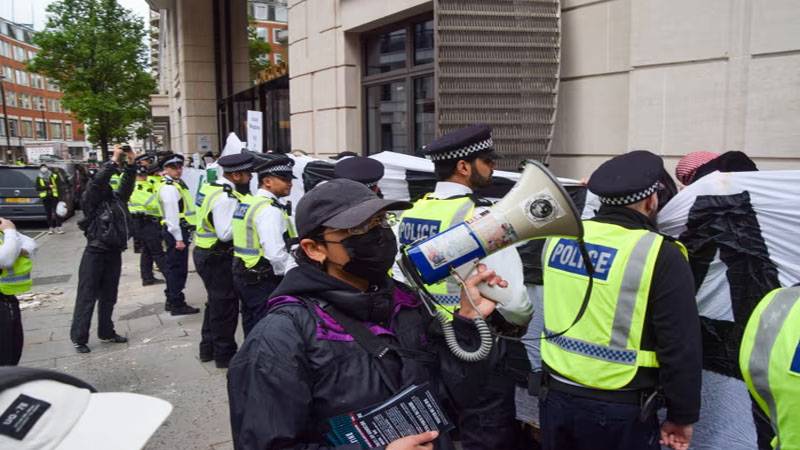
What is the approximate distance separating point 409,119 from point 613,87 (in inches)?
118

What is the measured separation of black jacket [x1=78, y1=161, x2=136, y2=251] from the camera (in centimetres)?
700

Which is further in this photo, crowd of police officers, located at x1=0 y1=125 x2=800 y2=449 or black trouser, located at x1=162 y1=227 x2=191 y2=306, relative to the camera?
black trouser, located at x1=162 y1=227 x2=191 y2=306

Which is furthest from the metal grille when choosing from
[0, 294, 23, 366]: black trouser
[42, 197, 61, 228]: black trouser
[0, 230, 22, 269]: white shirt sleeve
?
[42, 197, 61, 228]: black trouser

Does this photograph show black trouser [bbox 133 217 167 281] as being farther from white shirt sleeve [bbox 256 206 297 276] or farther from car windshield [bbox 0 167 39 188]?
car windshield [bbox 0 167 39 188]

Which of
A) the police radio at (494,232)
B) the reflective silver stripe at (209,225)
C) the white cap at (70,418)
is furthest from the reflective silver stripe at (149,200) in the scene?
the white cap at (70,418)

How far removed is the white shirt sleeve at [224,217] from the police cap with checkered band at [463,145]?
3468 millimetres

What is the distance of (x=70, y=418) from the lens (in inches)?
49.5

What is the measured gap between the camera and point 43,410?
1.23 meters

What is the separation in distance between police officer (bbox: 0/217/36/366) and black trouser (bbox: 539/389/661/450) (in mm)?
3928

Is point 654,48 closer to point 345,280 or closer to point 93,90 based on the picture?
point 345,280

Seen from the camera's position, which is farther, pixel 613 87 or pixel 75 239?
pixel 75 239

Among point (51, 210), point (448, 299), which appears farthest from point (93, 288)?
point (51, 210)

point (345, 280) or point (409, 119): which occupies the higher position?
point (409, 119)

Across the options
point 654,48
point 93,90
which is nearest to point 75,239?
point 654,48
